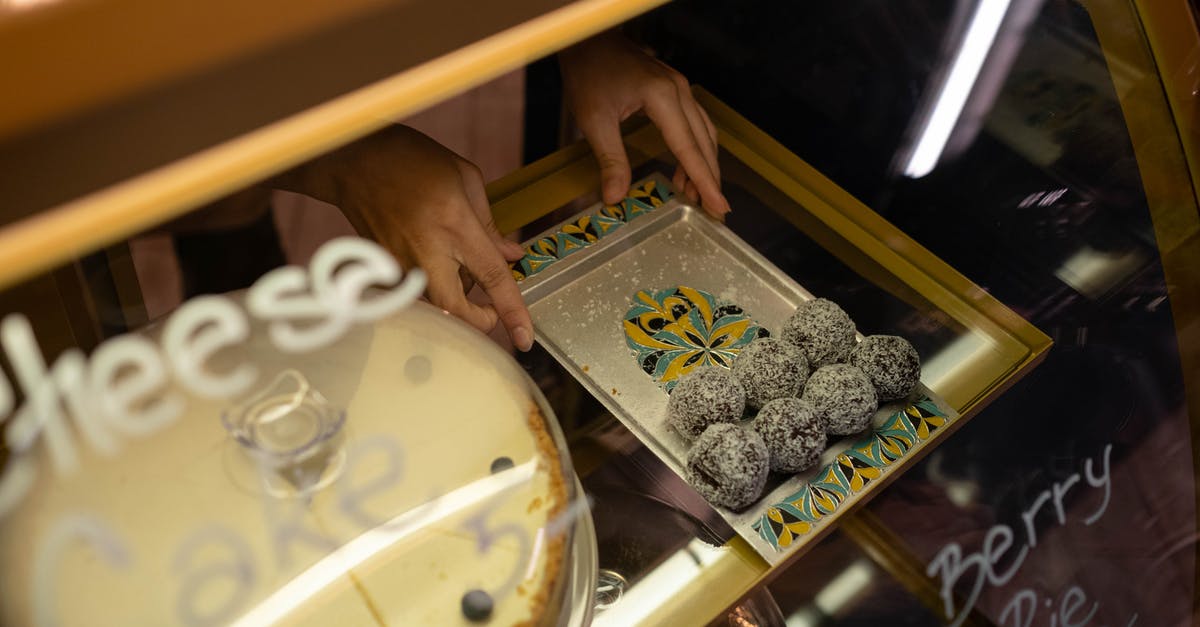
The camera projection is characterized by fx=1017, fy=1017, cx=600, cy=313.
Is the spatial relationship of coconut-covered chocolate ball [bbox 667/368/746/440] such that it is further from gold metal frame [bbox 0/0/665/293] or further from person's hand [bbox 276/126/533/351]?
gold metal frame [bbox 0/0/665/293]

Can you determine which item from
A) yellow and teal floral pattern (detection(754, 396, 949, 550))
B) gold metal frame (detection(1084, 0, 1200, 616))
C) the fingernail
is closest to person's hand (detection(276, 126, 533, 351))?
the fingernail

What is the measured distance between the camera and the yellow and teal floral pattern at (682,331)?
0.89 metres

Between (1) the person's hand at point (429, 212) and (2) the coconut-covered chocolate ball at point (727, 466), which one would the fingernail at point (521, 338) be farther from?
(2) the coconut-covered chocolate ball at point (727, 466)

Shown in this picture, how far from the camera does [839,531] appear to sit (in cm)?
84

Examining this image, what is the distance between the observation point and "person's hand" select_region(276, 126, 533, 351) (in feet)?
1.99

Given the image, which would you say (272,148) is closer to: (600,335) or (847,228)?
(600,335)

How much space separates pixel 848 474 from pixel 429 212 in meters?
0.41

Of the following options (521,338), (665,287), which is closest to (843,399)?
(665,287)

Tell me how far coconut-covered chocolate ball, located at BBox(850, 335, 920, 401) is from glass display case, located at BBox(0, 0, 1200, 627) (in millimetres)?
26

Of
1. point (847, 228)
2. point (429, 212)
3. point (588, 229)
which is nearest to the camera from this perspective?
point (429, 212)

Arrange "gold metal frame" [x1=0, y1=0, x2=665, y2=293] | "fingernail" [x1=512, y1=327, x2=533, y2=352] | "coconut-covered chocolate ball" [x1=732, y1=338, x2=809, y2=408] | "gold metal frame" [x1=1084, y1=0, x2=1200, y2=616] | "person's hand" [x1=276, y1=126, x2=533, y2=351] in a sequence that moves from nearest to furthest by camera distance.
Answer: "gold metal frame" [x1=0, y1=0, x2=665, y2=293] → "person's hand" [x1=276, y1=126, x2=533, y2=351] → "fingernail" [x1=512, y1=327, x2=533, y2=352] → "coconut-covered chocolate ball" [x1=732, y1=338, x2=809, y2=408] → "gold metal frame" [x1=1084, y1=0, x2=1200, y2=616]

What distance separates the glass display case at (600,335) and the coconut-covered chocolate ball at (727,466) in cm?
2

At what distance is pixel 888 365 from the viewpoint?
2.96 feet

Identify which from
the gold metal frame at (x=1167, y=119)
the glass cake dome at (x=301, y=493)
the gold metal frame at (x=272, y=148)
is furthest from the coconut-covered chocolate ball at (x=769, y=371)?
the gold metal frame at (x=1167, y=119)
